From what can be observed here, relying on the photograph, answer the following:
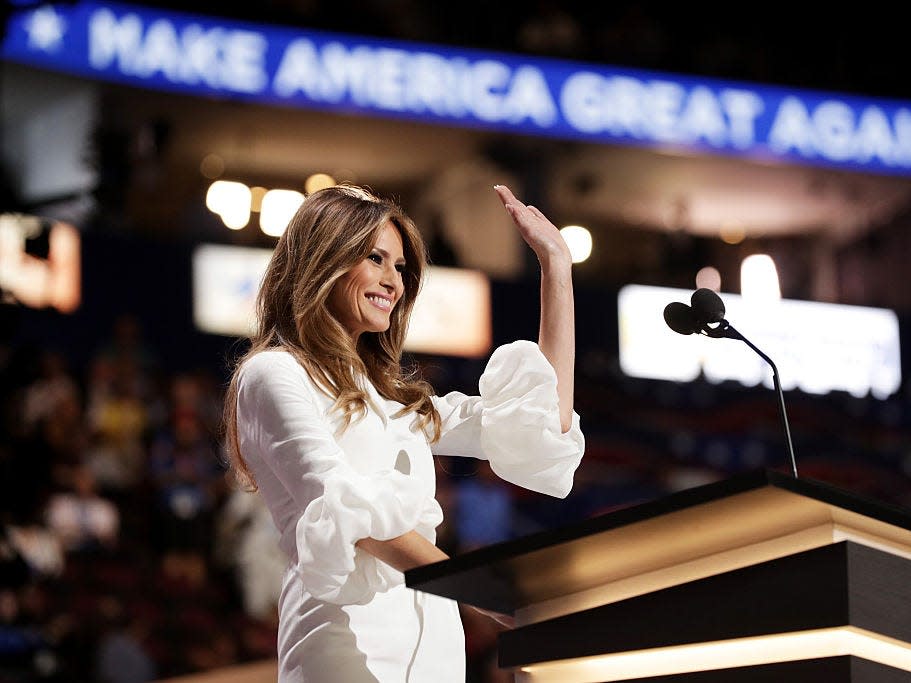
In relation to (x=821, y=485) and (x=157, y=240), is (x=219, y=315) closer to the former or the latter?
(x=157, y=240)

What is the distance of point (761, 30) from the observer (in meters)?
12.6

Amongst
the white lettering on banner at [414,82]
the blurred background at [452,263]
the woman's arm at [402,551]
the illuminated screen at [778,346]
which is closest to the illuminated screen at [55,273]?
the blurred background at [452,263]

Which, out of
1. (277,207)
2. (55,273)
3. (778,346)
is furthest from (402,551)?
(778,346)

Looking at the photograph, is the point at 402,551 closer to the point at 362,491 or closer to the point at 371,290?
the point at 362,491

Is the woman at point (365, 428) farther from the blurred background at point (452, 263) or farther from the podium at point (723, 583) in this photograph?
the blurred background at point (452, 263)

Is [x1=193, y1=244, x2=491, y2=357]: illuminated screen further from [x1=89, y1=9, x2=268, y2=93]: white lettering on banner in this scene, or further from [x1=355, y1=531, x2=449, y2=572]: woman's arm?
[x1=355, y1=531, x2=449, y2=572]: woman's arm

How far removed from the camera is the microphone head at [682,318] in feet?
6.03

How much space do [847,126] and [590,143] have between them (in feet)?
7.64

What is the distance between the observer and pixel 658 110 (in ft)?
39.0

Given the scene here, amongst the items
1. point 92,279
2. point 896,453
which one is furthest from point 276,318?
point 896,453

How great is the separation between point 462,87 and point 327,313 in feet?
31.8

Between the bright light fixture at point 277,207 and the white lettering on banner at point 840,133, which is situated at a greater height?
the white lettering on banner at point 840,133

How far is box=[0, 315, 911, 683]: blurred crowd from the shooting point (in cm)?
554

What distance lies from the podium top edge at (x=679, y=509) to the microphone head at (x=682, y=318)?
0.49 m
